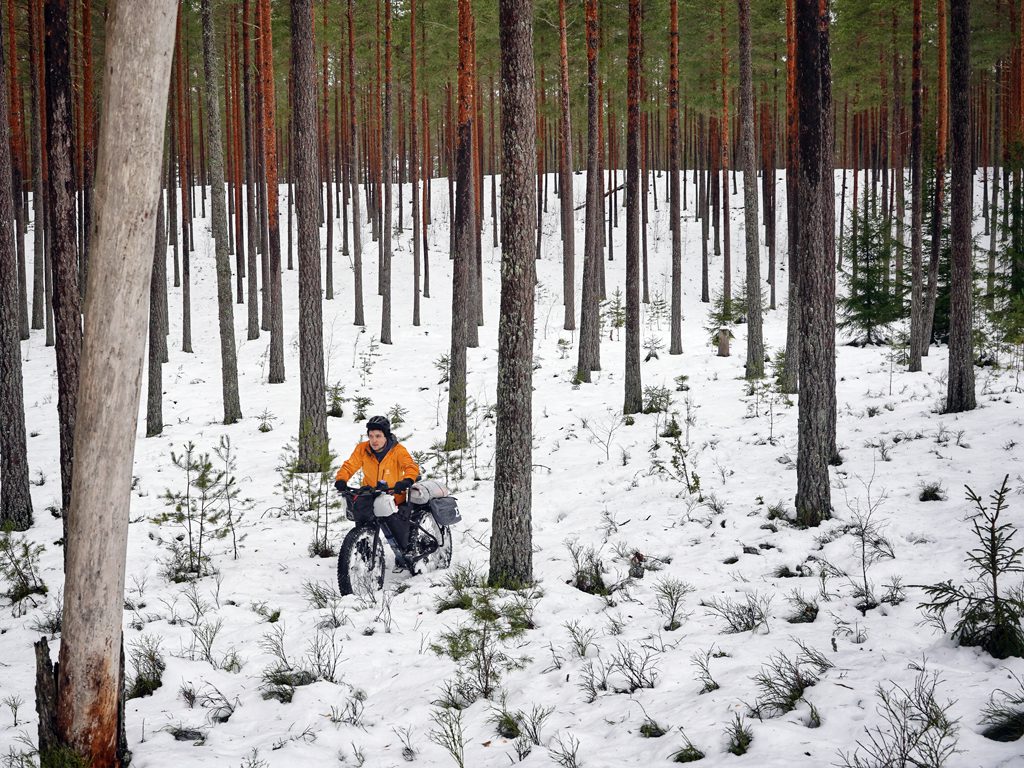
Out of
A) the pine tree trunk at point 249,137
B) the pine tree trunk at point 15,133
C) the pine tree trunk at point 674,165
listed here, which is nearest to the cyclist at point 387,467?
the pine tree trunk at point 674,165

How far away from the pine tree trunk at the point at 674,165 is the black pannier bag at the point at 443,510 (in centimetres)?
1167

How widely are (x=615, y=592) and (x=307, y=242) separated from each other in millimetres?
8075

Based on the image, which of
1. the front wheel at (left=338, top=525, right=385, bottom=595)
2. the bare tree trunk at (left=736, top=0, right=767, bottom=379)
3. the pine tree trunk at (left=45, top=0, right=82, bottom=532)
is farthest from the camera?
the bare tree trunk at (left=736, top=0, right=767, bottom=379)

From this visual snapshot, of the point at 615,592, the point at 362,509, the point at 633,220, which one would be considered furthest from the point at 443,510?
the point at 633,220

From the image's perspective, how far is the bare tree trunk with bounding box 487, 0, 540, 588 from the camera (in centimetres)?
614

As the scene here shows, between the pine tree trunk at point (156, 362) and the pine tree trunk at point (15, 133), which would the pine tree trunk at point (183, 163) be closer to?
the pine tree trunk at point (15, 133)

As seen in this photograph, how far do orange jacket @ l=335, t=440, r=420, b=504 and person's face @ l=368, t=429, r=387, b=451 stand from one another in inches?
2.6

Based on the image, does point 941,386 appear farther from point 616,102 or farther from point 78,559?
point 616,102

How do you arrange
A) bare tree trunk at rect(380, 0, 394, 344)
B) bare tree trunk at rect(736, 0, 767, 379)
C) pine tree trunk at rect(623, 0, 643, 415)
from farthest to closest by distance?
bare tree trunk at rect(380, 0, 394, 344) < bare tree trunk at rect(736, 0, 767, 379) < pine tree trunk at rect(623, 0, 643, 415)

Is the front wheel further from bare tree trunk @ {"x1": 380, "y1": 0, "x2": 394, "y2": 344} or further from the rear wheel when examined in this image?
bare tree trunk @ {"x1": 380, "y1": 0, "x2": 394, "y2": 344}

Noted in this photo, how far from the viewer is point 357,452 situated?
22.3ft

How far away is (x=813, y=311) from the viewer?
7227 mm

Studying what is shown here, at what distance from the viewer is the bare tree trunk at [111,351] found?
3176 mm

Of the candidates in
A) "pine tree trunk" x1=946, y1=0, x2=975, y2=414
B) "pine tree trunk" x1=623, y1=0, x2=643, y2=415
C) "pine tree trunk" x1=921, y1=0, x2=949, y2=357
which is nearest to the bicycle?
"pine tree trunk" x1=623, y1=0, x2=643, y2=415
